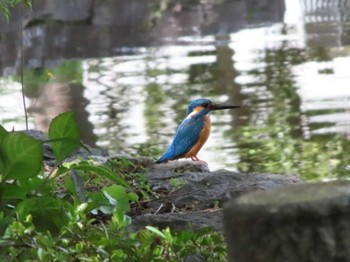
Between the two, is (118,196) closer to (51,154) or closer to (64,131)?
(64,131)

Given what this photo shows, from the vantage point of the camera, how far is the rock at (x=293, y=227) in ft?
6.87

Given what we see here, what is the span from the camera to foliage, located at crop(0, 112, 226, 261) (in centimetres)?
309

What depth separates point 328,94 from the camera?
30.8 ft

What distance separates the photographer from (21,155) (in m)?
3.55

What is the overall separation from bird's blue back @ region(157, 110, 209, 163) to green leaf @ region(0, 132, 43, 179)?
7.45ft

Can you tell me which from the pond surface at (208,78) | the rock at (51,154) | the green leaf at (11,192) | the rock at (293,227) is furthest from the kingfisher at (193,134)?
the rock at (293,227)

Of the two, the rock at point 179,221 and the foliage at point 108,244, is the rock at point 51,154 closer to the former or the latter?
the rock at point 179,221

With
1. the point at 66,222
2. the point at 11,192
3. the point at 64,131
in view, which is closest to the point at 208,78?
the point at 64,131

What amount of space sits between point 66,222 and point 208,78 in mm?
7339

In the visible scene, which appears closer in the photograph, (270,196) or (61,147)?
(270,196)

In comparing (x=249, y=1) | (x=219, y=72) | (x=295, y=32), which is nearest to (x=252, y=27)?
(x=295, y=32)

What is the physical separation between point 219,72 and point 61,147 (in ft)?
23.5

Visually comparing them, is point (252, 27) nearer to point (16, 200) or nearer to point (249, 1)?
point (249, 1)

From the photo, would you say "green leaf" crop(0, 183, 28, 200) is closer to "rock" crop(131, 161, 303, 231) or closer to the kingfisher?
"rock" crop(131, 161, 303, 231)
